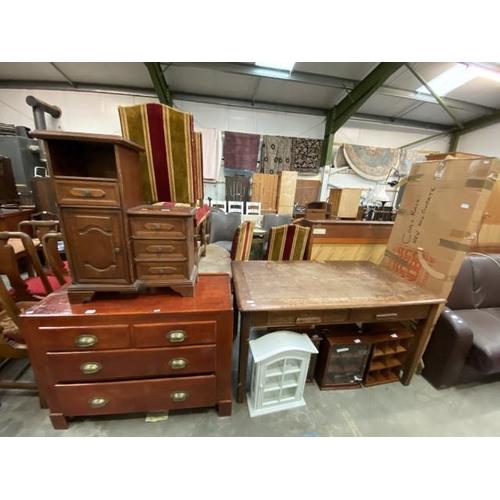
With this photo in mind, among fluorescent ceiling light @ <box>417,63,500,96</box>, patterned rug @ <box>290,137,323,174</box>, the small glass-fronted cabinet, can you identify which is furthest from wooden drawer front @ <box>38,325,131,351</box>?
fluorescent ceiling light @ <box>417,63,500,96</box>

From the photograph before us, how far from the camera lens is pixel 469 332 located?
1.40 meters

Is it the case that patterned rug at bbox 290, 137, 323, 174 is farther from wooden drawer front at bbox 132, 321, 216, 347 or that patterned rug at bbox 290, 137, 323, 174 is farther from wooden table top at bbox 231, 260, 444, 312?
wooden drawer front at bbox 132, 321, 216, 347

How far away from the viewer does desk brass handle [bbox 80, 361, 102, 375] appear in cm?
107

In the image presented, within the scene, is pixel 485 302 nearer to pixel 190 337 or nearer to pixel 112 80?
pixel 190 337

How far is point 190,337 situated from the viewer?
110cm

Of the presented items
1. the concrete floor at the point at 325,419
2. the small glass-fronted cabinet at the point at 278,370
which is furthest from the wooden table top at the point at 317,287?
the concrete floor at the point at 325,419

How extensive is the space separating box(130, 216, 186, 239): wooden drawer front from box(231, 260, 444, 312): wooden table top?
53cm

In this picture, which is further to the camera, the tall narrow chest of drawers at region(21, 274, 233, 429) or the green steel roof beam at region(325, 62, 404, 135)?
the green steel roof beam at region(325, 62, 404, 135)

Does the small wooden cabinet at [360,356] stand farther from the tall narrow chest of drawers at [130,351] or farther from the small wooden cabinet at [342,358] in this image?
the tall narrow chest of drawers at [130,351]

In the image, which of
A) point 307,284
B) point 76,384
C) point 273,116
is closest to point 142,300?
point 76,384

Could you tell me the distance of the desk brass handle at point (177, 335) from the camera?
1.08 m

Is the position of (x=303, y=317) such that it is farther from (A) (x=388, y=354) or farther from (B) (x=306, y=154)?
(B) (x=306, y=154)

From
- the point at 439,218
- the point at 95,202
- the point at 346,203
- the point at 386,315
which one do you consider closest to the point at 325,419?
the point at 386,315

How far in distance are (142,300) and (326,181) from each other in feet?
16.4
